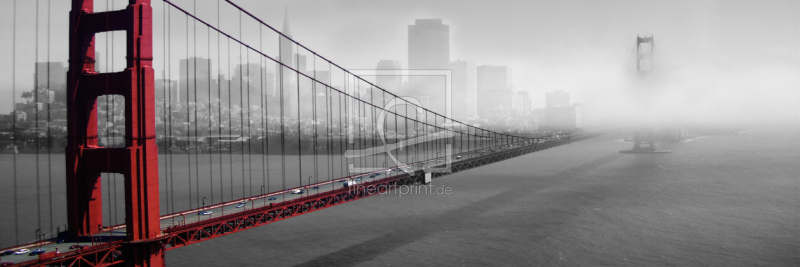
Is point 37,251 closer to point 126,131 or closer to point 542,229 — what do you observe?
point 126,131

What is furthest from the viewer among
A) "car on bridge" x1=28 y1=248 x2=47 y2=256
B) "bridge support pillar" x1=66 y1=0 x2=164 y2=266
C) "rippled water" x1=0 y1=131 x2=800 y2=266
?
"rippled water" x1=0 y1=131 x2=800 y2=266

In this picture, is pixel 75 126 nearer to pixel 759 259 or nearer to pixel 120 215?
pixel 120 215

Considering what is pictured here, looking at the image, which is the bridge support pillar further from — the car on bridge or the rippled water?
the rippled water

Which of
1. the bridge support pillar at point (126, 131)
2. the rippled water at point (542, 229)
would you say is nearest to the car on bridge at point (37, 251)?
the bridge support pillar at point (126, 131)

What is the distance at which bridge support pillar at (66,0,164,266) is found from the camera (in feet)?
38.0

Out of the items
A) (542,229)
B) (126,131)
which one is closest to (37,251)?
(126,131)

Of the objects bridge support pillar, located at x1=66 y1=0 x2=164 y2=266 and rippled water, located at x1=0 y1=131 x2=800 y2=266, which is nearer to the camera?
bridge support pillar, located at x1=66 y1=0 x2=164 y2=266

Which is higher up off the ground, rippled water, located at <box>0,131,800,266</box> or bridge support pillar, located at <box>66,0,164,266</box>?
bridge support pillar, located at <box>66,0,164,266</box>

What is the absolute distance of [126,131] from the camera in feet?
38.1

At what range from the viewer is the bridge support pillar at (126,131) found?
38.0 feet

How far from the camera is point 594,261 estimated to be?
843 inches

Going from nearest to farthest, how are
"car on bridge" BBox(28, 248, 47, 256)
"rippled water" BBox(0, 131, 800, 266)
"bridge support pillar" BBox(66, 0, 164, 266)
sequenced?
1. "car on bridge" BBox(28, 248, 47, 256)
2. "bridge support pillar" BBox(66, 0, 164, 266)
3. "rippled water" BBox(0, 131, 800, 266)

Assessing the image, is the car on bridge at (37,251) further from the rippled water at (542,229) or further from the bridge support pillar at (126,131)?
the rippled water at (542,229)

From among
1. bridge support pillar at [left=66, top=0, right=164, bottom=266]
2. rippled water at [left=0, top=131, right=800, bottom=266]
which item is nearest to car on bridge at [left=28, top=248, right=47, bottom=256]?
bridge support pillar at [left=66, top=0, right=164, bottom=266]
